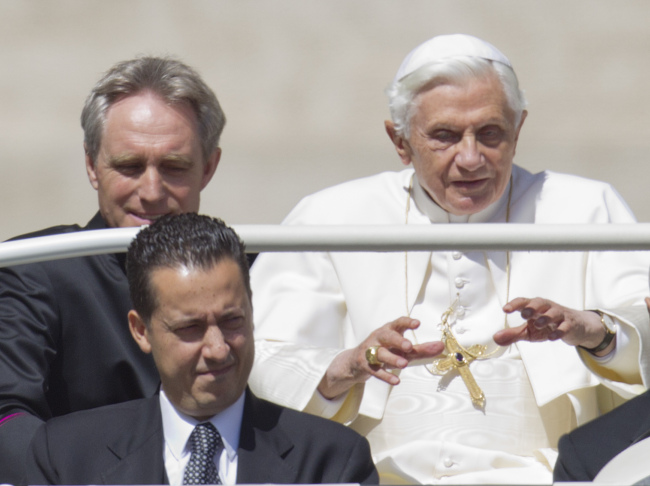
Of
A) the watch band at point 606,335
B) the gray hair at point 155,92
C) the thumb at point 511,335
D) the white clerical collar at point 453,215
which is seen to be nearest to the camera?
the thumb at point 511,335

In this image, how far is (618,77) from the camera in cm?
876

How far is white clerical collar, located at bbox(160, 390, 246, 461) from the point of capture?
8.50ft

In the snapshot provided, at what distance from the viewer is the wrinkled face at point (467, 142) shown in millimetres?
3428

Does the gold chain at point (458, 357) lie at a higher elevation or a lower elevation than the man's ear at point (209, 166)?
lower

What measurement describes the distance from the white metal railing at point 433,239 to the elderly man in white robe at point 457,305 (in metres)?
0.58

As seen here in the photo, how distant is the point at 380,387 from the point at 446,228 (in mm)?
1092

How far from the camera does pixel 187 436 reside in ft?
8.51

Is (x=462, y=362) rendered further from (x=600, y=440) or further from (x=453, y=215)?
(x=600, y=440)

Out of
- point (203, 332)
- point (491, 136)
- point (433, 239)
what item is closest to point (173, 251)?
point (203, 332)

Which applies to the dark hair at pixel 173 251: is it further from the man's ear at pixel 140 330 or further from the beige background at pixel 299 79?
the beige background at pixel 299 79

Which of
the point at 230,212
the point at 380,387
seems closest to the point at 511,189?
the point at 380,387

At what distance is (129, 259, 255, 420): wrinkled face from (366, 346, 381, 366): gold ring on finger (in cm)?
38

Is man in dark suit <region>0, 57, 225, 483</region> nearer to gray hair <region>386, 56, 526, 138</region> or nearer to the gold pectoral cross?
gray hair <region>386, 56, 526, 138</region>

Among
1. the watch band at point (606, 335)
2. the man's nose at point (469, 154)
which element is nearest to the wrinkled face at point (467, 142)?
the man's nose at point (469, 154)
